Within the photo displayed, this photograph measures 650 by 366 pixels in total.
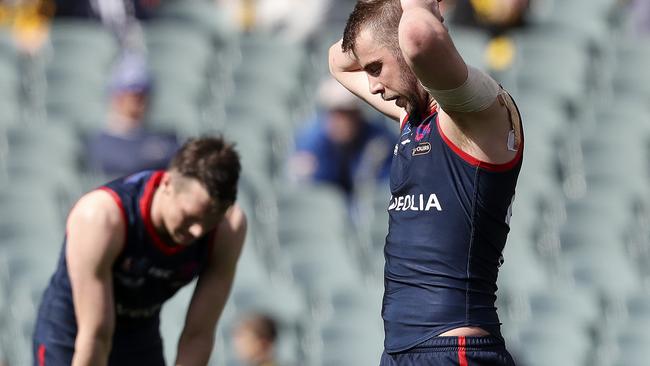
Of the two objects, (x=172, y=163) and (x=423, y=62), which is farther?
(x=172, y=163)

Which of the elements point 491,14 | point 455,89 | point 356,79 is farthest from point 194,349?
point 491,14

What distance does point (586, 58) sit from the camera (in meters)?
11.1

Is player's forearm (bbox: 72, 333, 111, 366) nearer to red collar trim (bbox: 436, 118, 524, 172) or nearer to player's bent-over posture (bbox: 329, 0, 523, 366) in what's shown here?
player's bent-over posture (bbox: 329, 0, 523, 366)

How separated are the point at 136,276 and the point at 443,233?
54.6 inches

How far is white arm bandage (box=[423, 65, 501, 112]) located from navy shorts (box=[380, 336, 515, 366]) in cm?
66

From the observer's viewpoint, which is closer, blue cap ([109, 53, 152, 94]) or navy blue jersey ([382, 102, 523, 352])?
navy blue jersey ([382, 102, 523, 352])

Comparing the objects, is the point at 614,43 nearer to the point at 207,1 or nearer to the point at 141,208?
the point at 207,1

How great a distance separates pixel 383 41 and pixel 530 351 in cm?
524

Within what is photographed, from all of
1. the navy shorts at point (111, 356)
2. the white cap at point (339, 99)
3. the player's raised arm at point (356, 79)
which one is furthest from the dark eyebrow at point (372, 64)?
the white cap at point (339, 99)

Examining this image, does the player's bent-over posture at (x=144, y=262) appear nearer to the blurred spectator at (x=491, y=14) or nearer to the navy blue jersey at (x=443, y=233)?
the navy blue jersey at (x=443, y=233)

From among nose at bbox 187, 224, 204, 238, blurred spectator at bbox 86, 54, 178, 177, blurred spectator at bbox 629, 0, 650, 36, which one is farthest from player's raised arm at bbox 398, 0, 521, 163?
blurred spectator at bbox 629, 0, 650, 36

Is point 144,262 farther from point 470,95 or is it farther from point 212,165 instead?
point 470,95

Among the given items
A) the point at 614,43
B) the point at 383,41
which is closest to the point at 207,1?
the point at 614,43

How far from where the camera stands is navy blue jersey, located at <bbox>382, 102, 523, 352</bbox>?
3594mm
